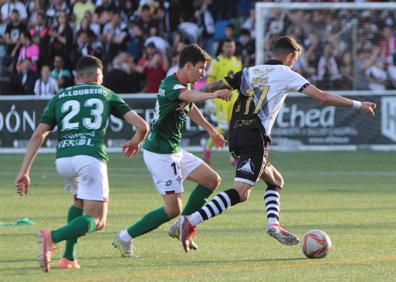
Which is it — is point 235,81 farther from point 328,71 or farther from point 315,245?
point 328,71

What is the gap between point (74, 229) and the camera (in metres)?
9.79

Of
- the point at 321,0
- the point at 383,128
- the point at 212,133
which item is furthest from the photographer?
the point at 321,0

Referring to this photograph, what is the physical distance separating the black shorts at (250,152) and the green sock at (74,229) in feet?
6.59

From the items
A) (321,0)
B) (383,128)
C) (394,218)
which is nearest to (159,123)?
(394,218)

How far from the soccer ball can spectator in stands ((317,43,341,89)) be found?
17.1 metres

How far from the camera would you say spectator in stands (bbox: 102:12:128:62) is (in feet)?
97.6

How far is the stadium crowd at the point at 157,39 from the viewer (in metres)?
28.0

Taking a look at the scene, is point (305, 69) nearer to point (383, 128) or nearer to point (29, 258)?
point (383, 128)

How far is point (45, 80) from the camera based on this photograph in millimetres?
28281

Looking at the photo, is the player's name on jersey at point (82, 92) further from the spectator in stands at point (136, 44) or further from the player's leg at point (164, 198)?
the spectator in stands at point (136, 44)

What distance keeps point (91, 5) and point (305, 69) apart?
6281mm

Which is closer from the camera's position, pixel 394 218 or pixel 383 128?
pixel 394 218

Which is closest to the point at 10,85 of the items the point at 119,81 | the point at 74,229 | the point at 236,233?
the point at 119,81

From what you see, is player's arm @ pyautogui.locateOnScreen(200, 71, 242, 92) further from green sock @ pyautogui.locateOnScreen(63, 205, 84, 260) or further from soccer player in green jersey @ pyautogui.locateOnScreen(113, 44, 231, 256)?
green sock @ pyautogui.locateOnScreen(63, 205, 84, 260)
